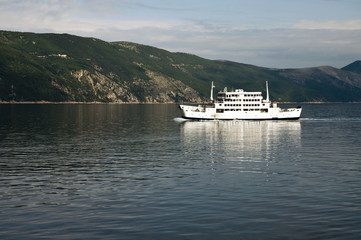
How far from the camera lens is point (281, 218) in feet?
86.1

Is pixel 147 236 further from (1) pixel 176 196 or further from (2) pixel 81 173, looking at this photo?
(2) pixel 81 173

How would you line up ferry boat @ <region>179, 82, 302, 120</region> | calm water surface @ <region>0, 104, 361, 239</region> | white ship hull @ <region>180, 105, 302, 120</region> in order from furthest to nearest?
1. ferry boat @ <region>179, 82, 302, 120</region>
2. white ship hull @ <region>180, 105, 302, 120</region>
3. calm water surface @ <region>0, 104, 361, 239</region>

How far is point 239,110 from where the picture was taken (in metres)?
148

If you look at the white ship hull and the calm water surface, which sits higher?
the white ship hull

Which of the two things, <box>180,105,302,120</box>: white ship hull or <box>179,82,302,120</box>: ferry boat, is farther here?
<box>179,82,302,120</box>: ferry boat

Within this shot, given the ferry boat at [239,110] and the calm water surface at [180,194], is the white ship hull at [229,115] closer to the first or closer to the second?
the ferry boat at [239,110]

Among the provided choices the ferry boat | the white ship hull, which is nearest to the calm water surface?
the white ship hull

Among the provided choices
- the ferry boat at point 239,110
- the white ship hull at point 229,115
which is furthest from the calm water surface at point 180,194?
the ferry boat at point 239,110

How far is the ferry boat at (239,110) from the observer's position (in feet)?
482

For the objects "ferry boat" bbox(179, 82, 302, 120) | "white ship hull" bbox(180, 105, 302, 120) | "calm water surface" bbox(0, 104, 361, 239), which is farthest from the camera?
"ferry boat" bbox(179, 82, 302, 120)

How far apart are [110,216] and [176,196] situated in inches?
269

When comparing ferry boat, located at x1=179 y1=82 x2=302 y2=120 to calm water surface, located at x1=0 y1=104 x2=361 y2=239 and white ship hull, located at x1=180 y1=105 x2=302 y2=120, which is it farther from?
calm water surface, located at x1=0 y1=104 x2=361 y2=239

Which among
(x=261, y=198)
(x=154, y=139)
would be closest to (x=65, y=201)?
(x=261, y=198)

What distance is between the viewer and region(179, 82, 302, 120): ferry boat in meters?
147
